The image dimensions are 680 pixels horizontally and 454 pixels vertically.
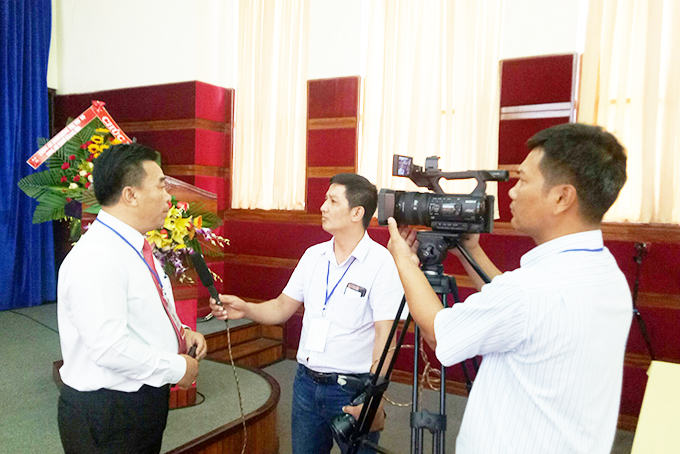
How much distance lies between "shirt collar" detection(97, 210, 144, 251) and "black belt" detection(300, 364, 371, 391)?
2.37ft

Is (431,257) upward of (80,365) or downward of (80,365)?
upward

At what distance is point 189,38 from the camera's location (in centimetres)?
424

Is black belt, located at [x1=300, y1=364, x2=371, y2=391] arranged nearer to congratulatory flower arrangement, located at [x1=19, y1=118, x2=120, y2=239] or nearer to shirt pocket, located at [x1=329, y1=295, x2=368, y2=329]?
shirt pocket, located at [x1=329, y1=295, x2=368, y2=329]

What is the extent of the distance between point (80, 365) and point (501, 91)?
118 inches

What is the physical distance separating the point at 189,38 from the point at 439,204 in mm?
3770

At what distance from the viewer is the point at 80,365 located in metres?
1.32

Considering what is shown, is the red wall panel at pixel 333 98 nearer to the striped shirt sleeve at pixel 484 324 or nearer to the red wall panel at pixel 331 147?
the red wall panel at pixel 331 147

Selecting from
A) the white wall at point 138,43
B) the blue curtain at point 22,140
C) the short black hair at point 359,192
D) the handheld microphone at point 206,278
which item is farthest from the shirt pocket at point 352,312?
the blue curtain at point 22,140

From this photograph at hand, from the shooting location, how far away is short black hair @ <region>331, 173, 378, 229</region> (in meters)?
1.84

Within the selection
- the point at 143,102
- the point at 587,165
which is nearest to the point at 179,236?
the point at 587,165

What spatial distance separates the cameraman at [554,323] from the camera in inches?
34.3

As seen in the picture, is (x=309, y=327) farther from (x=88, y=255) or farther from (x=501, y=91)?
(x=501, y=91)

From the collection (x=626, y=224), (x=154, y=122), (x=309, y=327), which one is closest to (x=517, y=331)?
(x=309, y=327)

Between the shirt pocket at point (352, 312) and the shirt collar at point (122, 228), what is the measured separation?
694 mm
